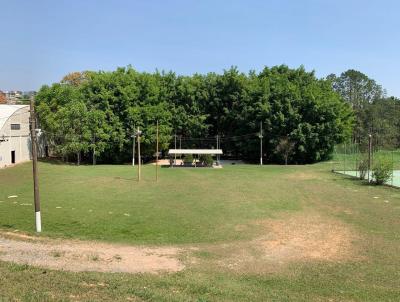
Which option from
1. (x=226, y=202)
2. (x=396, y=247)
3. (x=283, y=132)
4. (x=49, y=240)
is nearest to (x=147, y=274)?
(x=49, y=240)

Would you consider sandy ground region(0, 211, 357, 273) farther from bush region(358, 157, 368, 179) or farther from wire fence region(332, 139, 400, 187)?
bush region(358, 157, 368, 179)

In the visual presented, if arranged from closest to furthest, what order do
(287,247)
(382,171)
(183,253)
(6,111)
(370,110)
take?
(183,253)
(287,247)
(382,171)
(6,111)
(370,110)

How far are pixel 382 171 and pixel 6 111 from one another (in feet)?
128

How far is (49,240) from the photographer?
13.5 meters

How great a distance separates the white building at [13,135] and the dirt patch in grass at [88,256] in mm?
32966

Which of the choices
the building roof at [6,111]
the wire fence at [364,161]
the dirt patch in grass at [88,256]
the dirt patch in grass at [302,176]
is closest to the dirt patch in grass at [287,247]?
the dirt patch in grass at [88,256]

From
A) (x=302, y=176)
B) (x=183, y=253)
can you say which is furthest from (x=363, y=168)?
(x=183, y=253)

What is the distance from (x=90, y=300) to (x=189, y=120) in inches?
1861

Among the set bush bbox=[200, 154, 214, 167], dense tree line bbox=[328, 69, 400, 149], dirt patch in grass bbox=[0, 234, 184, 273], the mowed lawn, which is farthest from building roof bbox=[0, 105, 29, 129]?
dense tree line bbox=[328, 69, 400, 149]

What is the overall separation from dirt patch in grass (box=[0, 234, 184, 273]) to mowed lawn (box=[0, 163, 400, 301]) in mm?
758

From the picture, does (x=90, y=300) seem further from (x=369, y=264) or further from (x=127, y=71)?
(x=127, y=71)

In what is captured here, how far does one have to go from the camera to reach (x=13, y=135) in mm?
45188

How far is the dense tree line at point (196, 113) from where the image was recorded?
47.9m

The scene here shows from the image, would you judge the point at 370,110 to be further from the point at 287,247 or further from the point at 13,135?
the point at 287,247
